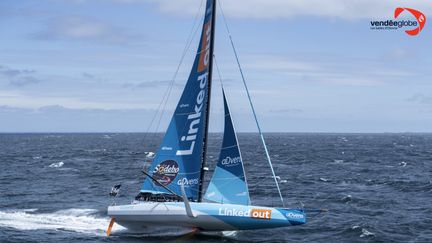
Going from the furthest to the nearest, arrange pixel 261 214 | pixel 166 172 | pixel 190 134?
pixel 166 172 → pixel 190 134 → pixel 261 214

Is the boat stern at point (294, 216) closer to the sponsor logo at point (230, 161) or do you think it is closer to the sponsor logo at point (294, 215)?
the sponsor logo at point (294, 215)

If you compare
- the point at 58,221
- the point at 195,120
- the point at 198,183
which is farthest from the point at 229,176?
the point at 58,221

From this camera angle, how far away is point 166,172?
3086cm

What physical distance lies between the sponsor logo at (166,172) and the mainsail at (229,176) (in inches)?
91.6

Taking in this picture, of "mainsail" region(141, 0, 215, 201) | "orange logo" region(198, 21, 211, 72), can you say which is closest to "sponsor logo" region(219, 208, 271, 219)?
"mainsail" region(141, 0, 215, 201)

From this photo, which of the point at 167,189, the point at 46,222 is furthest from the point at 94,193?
the point at 167,189

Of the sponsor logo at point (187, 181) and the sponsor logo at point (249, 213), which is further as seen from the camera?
the sponsor logo at point (187, 181)

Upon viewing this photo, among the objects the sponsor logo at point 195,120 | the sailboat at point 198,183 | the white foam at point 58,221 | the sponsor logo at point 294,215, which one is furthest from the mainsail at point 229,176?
the white foam at point 58,221

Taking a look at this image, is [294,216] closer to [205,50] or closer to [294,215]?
[294,215]

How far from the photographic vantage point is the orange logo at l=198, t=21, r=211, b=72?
97.3 feet

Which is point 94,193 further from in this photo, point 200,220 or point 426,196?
point 426,196

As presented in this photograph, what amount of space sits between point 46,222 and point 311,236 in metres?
16.3

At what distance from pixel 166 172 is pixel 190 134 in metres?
2.49

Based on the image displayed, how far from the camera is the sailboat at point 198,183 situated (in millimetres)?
28438
